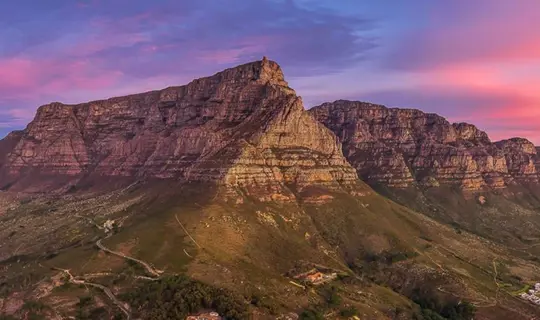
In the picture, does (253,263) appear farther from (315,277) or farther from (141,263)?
(141,263)

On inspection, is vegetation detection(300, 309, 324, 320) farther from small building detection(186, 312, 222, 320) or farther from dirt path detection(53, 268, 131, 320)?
dirt path detection(53, 268, 131, 320)

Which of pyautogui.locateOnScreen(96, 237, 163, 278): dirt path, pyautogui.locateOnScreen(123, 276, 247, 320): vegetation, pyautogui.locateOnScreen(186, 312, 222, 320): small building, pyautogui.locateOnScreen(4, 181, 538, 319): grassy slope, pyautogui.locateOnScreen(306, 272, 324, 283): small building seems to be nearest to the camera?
pyautogui.locateOnScreen(186, 312, 222, 320): small building

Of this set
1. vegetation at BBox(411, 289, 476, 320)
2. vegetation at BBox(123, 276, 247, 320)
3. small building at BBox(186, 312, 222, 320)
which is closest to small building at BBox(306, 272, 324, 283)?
vegetation at BBox(411, 289, 476, 320)

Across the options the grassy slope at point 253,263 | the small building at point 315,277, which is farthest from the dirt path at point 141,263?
the small building at point 315,277

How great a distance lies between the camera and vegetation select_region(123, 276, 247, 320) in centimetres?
11862

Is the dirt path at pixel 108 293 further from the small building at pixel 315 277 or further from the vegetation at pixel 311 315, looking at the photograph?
the small building at pixel 315 277

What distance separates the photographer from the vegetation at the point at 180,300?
119 m

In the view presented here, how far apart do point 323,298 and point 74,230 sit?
107254 millimetres

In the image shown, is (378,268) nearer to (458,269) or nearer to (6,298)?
(458,269)

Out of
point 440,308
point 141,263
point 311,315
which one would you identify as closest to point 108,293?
point 141,263

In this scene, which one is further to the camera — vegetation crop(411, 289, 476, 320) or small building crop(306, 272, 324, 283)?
small building crop(306, 272, 324, 283)

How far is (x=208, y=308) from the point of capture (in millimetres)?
122562

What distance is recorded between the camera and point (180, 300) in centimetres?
12112

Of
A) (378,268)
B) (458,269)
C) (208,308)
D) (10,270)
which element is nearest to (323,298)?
(208,308)
